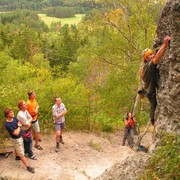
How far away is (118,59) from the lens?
19609 mm

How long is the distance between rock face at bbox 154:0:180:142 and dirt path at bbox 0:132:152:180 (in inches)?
172

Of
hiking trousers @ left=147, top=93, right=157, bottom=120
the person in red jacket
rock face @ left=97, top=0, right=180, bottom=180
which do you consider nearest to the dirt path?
the person in red jacket

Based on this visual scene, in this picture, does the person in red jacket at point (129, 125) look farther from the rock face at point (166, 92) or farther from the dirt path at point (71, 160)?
the rock face at point (166, 92)

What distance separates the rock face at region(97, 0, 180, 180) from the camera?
6008 mm

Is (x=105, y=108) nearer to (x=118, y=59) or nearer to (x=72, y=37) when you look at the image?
(x=118, y=59)

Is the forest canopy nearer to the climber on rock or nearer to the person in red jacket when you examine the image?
the person in red jacket

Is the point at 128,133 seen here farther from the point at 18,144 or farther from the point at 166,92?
the point at 166,92

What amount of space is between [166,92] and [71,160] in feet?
19.1

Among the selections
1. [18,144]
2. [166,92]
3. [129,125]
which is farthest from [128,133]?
[166,92]

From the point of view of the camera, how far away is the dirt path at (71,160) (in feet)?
32.2

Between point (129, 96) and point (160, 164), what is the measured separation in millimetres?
12367

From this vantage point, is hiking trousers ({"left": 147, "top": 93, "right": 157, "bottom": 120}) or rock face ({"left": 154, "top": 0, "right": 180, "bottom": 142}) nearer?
rock face ({"left": 154, "top": 0, "right": 180, "bottom": 142})

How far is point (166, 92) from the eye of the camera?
21.2 feet

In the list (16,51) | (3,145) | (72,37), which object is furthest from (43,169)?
(72,37)
